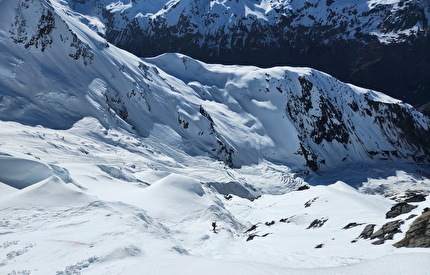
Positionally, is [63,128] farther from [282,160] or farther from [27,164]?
[282,160]

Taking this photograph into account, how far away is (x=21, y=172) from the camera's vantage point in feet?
88.3

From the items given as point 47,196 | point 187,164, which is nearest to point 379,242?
point 47,196

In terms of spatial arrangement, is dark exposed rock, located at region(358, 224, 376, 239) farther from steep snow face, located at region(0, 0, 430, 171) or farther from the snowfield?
steep snow face, located at region(0, 0, 430, 171)

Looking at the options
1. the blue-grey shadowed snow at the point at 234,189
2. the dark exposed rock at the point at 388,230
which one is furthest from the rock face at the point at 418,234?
the blue-grey shadowed snow at the point at 234,189

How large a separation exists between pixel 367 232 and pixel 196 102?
71140mm

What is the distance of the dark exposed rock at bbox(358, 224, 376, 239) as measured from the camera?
74.2 feet

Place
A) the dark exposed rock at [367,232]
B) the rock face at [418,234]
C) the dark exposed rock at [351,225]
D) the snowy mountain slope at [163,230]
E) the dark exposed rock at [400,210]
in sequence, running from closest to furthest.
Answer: the snowy mountain slope at [163,230], the rock face at [418,234], the dark exposed rock at [367,232], the dark exposed rock at [400,210], the dark exposed rock at [351,225]

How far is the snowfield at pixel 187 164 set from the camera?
681 inches

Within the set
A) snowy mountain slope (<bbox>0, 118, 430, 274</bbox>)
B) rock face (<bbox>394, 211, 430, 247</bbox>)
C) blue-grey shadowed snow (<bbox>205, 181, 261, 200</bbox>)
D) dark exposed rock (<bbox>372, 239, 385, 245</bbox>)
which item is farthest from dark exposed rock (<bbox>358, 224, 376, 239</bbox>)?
blue-grey shadowed snow (<bbox>205, 181, 261, 200</bbox>)

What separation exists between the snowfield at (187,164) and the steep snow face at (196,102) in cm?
30

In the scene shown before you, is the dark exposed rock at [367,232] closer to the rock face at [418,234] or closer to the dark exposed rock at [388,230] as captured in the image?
the dark exposed rock at [388,230]

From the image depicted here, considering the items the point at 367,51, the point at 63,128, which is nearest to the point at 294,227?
the point at 63,128

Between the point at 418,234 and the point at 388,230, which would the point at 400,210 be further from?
the point at 418,234

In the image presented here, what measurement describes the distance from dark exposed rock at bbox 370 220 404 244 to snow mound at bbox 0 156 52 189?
1886 centimetres
